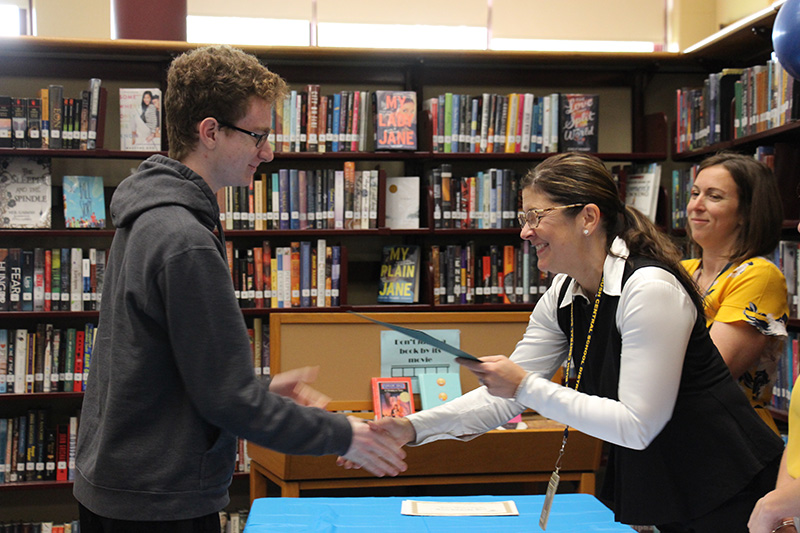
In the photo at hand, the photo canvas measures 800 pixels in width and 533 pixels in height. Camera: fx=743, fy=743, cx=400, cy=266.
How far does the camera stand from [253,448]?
2.98 meters

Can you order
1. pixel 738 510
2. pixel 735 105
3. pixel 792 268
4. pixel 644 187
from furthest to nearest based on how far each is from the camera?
pixel 644 187
pixel 735 105
pixel 792 268
pixel 738 510

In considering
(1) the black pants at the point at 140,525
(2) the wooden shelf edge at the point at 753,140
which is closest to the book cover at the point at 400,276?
(2) the wooden shelf edge at the point at 753,140

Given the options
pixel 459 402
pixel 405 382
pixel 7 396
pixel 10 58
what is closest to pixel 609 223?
pixel 459 402

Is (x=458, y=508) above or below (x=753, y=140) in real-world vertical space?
below

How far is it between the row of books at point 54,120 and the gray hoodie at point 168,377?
274 centimetres

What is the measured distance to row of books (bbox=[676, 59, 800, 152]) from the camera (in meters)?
3.34

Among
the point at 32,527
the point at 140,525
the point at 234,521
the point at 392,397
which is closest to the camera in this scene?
the point at 140,525

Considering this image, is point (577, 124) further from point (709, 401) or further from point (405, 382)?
point (709, 401)

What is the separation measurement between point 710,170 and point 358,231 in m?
1.92

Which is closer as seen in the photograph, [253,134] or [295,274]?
[253,134]

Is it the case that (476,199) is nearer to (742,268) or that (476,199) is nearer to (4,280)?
(742,268)

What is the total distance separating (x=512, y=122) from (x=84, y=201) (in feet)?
7.63

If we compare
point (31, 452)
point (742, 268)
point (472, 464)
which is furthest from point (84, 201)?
point (742, 268)

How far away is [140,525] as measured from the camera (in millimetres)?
1315
